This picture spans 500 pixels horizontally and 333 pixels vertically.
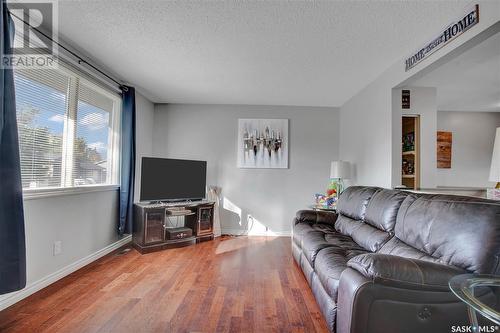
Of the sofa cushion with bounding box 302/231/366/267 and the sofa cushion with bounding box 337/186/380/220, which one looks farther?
the sofa cushion with bounding box 337/186/380/220

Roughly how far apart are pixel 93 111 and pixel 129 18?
1508mm

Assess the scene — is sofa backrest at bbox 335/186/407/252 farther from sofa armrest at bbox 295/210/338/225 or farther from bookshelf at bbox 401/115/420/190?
bookshelf at bbox 401/115/420/190

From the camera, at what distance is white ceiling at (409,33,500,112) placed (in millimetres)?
2526

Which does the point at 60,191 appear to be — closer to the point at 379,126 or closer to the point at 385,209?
the point at 385,209

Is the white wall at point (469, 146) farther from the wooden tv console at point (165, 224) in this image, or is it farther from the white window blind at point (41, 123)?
the white window blind at point (41, 123)

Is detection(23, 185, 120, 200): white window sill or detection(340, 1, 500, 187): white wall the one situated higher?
detection(340, 1, 500, 187): white wall

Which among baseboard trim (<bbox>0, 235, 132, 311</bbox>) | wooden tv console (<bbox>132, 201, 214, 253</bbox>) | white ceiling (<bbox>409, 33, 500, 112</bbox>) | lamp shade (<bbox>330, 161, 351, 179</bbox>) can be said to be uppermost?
white ceiling (<bbox>409, 33, 500, 112</bbox>)

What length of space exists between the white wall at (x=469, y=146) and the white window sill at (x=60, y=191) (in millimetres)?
5684

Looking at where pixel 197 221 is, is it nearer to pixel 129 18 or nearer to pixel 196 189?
pixel 196 189

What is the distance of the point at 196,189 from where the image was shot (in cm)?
411

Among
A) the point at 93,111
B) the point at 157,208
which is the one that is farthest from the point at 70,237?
the point at 93,111

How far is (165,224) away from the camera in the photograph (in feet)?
11.8

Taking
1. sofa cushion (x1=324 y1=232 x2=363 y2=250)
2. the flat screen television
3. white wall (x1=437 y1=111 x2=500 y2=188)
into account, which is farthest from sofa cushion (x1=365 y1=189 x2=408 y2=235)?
white wall (x1=437 y1=111 x2=500 y2=188)

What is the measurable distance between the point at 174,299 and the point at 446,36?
129 inches
